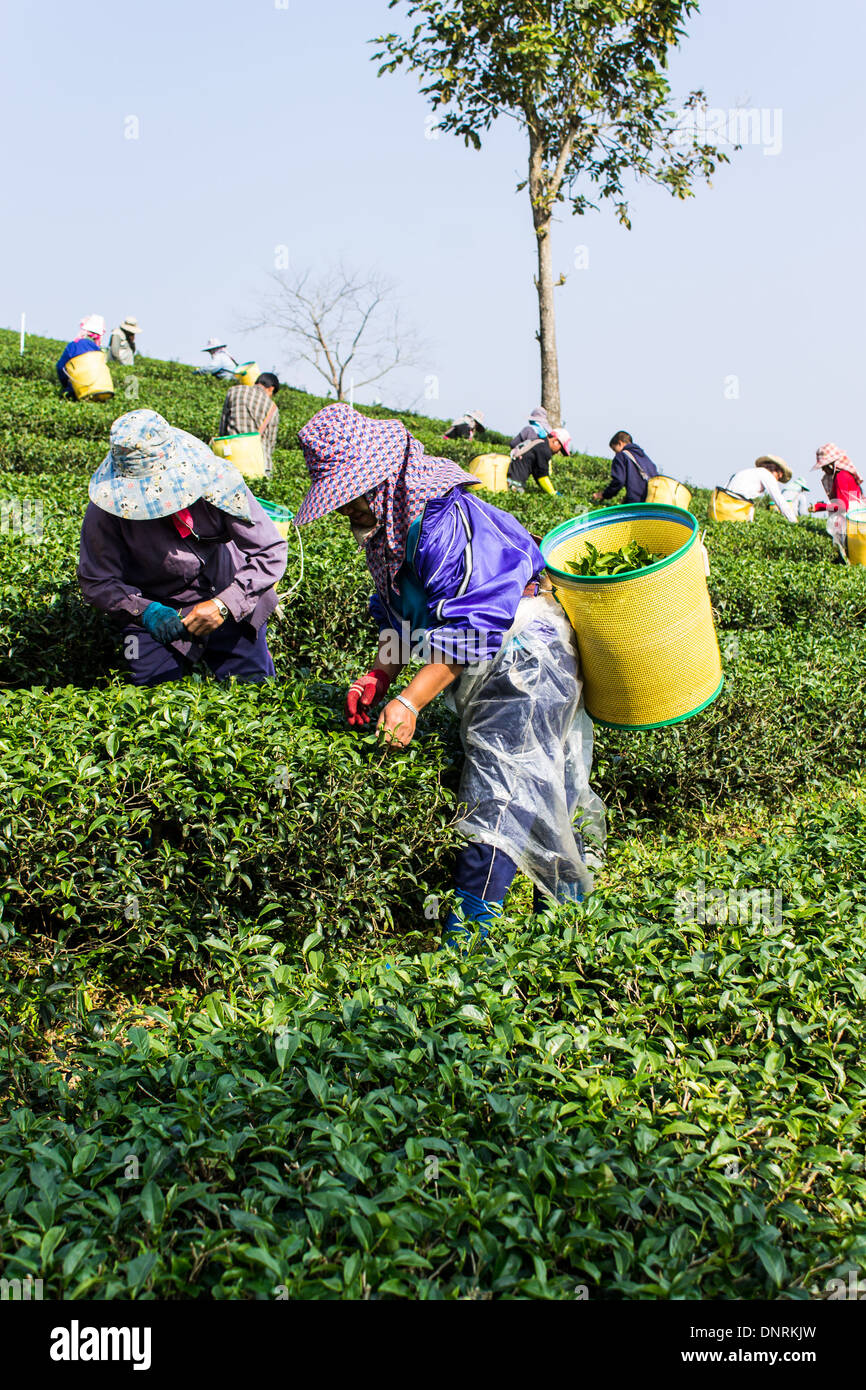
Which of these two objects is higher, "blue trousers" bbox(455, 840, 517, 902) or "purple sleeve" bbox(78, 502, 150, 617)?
"purple sleeve" bbox(78, 502, 150, 617)

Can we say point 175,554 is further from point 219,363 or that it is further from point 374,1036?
point 219,363

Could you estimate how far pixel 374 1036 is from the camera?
1973 millimetres

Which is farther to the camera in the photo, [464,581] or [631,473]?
[631,473]

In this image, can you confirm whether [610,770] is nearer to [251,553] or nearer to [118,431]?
[251,553]

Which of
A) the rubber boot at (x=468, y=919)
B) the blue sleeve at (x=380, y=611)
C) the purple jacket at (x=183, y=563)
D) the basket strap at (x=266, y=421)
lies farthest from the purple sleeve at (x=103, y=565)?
the basket strap at (x=266, y=421)

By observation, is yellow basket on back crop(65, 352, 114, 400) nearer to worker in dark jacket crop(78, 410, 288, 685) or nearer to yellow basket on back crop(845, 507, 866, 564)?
yellow basket on back crop(845, 507, 866, 564)

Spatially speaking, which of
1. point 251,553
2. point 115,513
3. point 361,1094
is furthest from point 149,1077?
point 251,553

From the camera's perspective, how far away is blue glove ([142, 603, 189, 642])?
139 inches

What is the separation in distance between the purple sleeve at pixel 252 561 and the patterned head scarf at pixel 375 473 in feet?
2.79

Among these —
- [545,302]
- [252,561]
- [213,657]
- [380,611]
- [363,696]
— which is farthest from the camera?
[545,302]

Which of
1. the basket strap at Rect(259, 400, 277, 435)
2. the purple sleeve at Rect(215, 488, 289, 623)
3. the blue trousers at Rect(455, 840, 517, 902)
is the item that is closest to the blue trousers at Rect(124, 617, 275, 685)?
the purple sleeve at Rect(215, 488, 289, 623)

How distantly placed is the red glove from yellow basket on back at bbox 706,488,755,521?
8191mm

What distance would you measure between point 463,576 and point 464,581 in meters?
0.01

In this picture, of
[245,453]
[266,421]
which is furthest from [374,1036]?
[266,421]
